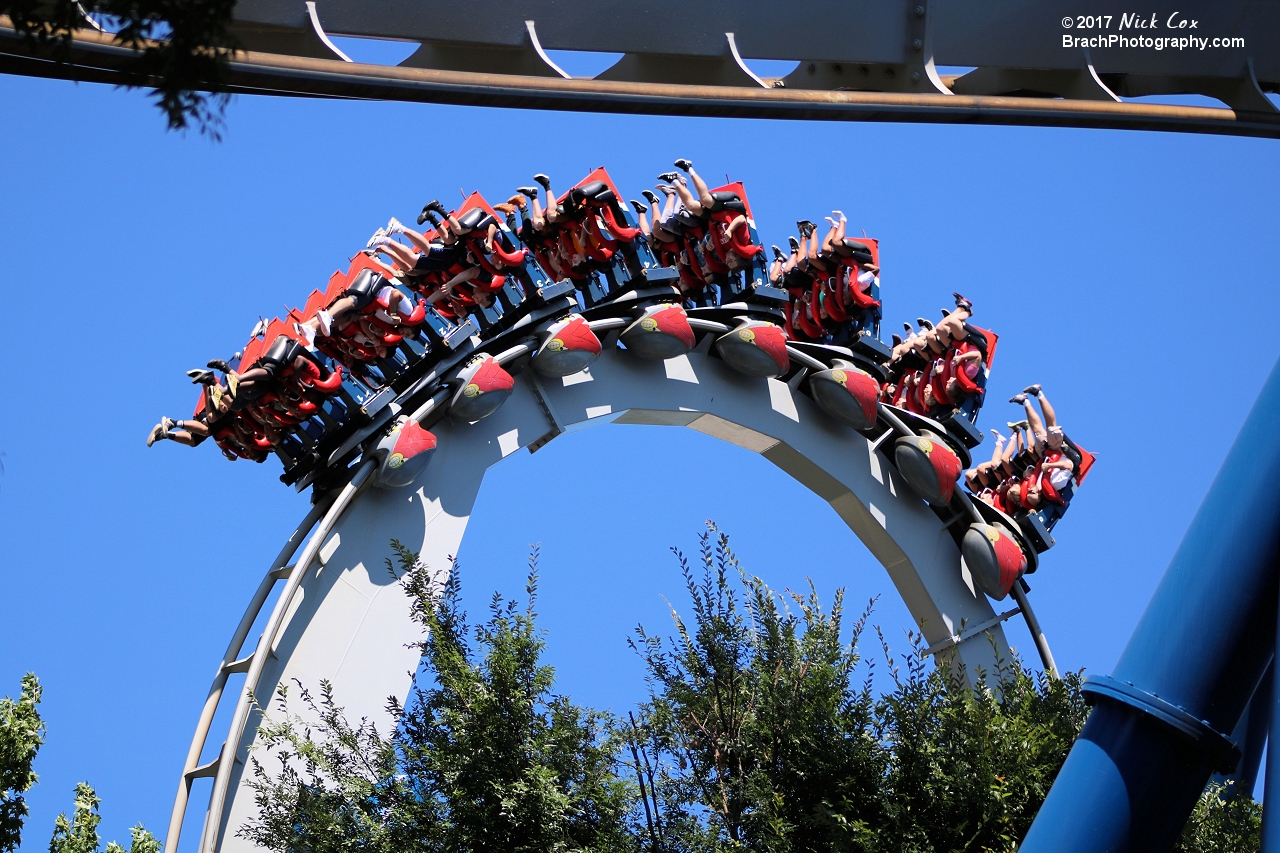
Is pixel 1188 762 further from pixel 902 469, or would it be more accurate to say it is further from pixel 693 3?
pixel 902 469

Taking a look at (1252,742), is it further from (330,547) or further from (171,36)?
(171,36)

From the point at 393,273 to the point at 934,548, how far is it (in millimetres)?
4783

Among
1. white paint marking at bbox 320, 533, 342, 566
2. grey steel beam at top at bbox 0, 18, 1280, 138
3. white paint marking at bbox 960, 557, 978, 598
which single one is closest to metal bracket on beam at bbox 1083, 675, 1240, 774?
grey steel beam at top at bbox 0, 18, 1280, 138

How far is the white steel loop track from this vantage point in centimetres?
868

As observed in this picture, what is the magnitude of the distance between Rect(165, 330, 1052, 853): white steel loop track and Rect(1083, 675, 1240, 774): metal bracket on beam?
3.51 m

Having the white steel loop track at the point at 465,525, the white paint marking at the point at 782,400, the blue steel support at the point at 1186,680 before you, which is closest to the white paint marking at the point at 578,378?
the white steel loop track at the point at 465,525

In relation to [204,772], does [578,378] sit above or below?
above

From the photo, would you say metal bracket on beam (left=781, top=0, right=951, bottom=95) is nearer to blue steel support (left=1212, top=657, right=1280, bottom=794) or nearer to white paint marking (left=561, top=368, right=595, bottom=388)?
white paint marking (left=561, top=368, right=595, bottom=388)

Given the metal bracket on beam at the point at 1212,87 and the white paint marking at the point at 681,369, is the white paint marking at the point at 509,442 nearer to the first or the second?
the white paint marking at the point at 681,369

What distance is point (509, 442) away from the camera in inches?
387

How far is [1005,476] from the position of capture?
39.3ft

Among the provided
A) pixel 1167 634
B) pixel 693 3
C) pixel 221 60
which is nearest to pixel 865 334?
pixel 693 3

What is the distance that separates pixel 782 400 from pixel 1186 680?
6.66 metres

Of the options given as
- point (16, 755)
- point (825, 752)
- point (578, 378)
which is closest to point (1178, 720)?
point (825, 752)
